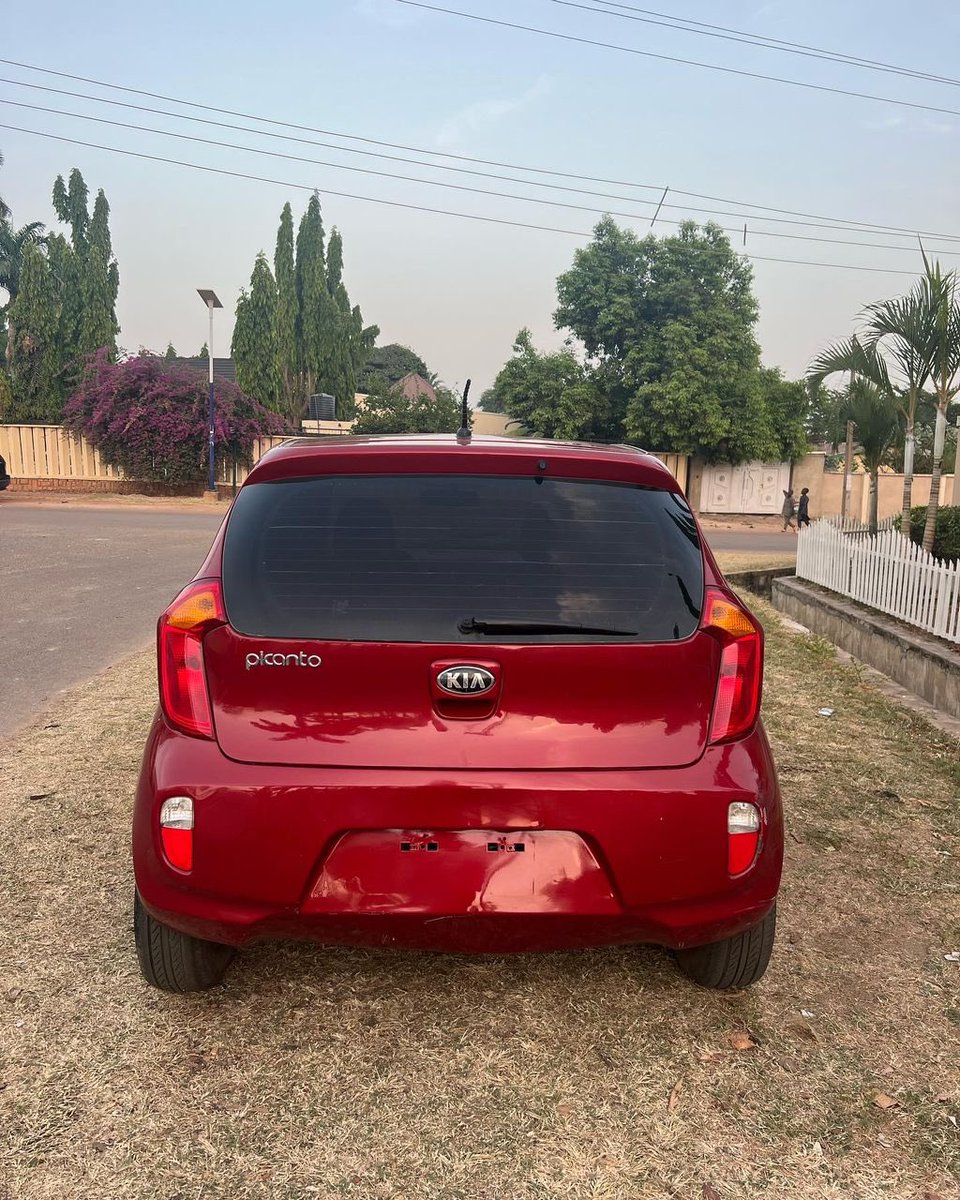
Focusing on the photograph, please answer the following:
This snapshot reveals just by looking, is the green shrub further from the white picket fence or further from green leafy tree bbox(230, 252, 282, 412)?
green leafy tree bbox(230, 252, 282, 412)

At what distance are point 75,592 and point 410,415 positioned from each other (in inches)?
1156

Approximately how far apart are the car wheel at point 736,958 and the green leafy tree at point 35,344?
35.8m

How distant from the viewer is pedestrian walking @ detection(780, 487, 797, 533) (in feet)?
96.9

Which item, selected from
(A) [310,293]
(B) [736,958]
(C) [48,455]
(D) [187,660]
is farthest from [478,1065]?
(A) [310,293]

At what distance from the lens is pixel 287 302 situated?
4331 centimetres

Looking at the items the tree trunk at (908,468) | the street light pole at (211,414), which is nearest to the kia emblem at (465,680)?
the tree trunk at (908,468)

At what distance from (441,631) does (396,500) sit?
1.28 feet

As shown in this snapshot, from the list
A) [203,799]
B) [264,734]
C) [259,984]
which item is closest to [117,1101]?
[259,984]

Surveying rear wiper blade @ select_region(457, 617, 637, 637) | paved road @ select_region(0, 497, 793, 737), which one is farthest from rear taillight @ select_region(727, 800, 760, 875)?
paved road @ select_region(0, 497, 793, 737)

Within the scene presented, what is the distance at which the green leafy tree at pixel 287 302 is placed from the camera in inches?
1688

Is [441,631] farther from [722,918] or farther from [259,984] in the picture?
[259,984]

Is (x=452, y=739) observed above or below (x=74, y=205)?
below

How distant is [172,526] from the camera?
1981 cm

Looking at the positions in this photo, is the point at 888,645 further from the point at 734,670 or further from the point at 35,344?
the point at 35,344
